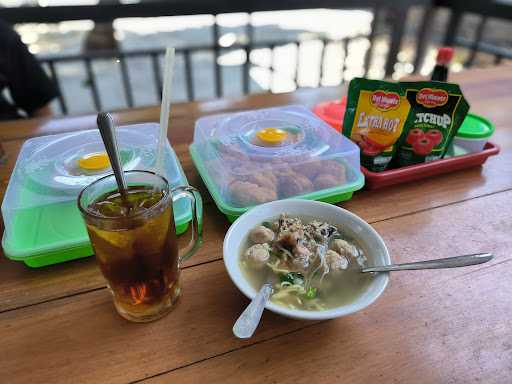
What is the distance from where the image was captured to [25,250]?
2.34 feet

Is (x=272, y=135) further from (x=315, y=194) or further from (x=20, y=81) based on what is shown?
(x=20, y=81)

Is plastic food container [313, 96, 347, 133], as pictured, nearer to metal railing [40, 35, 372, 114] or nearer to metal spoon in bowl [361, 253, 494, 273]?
metal spoon in bowl [361, 253, 494, 273]

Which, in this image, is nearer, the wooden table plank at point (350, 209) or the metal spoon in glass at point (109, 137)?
the metal spoon in glass at point (109, 137)

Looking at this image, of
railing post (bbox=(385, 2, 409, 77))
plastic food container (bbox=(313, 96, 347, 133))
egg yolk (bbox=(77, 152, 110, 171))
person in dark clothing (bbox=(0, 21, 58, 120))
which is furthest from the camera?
railing post (bbox=(385, 2, 409, 77))

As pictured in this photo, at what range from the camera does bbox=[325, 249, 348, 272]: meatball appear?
69 cm

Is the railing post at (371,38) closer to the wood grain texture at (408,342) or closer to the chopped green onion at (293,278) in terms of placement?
the wood grain texture at (408,342)

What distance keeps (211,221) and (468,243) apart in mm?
593

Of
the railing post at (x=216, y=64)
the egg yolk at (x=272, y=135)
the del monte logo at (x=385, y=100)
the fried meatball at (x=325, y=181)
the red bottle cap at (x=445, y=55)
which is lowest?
the railing post at (x=216, y=64)

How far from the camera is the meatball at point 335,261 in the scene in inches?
27.3

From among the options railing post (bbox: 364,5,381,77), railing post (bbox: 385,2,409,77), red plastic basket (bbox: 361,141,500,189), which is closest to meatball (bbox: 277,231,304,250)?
red plastic basket (bbox: 361,141,500,189)

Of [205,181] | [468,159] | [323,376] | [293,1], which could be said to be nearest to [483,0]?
[293,1]

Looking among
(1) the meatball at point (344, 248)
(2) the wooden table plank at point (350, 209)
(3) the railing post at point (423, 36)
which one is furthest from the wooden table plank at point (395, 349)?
(3) the railing post at point (423, 36)

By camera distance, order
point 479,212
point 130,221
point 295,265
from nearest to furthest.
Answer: point 130,221 < point 295,265 < point 479,212

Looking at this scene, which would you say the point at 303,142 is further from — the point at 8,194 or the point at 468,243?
the point at 8,194
